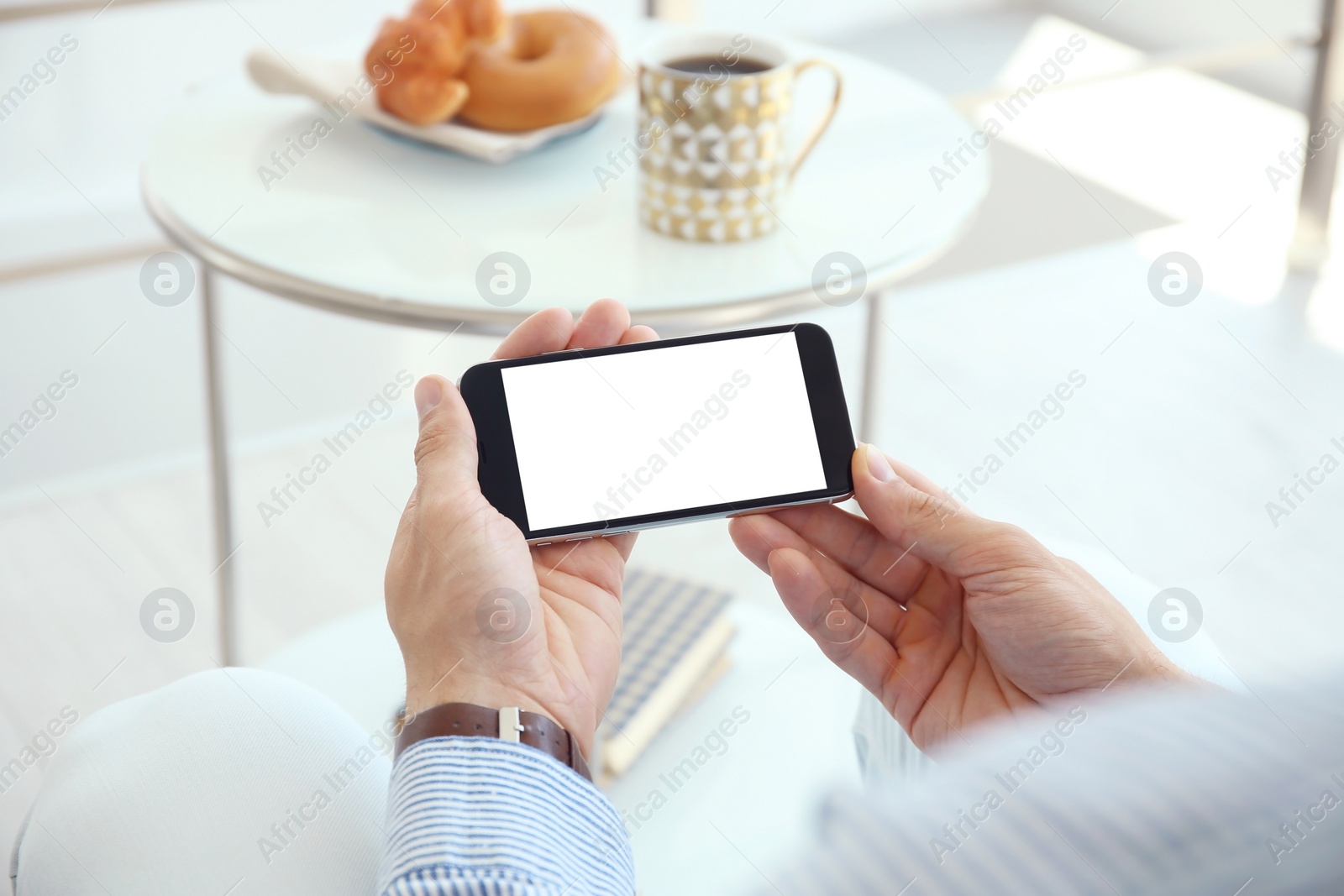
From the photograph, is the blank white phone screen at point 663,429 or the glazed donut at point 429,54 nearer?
the blank white phone screen at point 663,429

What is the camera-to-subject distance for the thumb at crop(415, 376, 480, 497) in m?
0.64

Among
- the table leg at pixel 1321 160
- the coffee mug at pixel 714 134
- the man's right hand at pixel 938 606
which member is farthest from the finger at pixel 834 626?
the table leg at pixel 1321 160

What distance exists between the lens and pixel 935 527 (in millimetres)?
680

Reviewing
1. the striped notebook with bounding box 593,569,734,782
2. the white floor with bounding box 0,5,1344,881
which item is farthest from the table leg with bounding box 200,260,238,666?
the striped notebook with bounding box 593,569,734,782

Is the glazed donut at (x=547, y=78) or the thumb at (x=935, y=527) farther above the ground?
the thumb at (x=935, y=527)

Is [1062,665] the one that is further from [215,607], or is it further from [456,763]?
[215,607]

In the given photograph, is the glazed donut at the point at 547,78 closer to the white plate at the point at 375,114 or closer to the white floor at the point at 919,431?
the white plate at the point at 375,114

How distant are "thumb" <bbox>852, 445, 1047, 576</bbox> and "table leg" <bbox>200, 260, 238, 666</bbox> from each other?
652 millimetres

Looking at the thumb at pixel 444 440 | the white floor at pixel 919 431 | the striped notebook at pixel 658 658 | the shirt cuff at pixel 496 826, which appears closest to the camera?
the shirt cuff at pixel 496 826

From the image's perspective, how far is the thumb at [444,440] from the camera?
0.64m

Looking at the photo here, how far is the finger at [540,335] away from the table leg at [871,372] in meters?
0.48

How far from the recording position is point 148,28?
1857 millimetres

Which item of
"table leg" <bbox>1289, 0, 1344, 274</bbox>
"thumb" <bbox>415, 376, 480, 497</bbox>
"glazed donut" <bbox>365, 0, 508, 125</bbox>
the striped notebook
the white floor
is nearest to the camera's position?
"thumb" <bbox>415, 376, 480, 497</bbox>

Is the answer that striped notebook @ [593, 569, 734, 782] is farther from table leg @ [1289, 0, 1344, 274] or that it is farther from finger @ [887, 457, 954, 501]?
table leg @ [1289, 0, 1344, 274]
